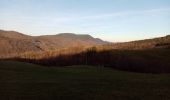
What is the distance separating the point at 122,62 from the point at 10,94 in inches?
4275

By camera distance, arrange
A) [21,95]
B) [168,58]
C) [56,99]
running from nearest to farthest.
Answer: [56,99] → [21,95] → [168,58]

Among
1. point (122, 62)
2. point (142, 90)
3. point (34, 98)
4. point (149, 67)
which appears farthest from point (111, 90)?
point (122, 62)

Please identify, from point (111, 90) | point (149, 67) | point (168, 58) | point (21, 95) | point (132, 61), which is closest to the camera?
point (21, 95)

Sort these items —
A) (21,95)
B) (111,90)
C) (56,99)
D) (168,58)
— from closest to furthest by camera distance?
(56,99) < (21,95) < (111,90) < (168,58)

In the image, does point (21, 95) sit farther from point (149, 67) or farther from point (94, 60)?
point (94, 60)

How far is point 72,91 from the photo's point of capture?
28375 millimetres

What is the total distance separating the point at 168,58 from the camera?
159 m

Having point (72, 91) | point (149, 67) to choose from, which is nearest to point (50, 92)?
point (72, 91)

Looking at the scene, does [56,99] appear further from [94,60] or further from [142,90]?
[94,60]

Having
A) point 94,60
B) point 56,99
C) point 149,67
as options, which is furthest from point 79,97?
point 94,60

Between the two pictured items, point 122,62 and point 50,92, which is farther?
point 122,62

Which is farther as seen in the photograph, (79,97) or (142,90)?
(142,90)

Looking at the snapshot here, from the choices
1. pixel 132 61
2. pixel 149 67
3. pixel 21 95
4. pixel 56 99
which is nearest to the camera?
pixel 56 99

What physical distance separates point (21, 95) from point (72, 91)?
13.4 ft
